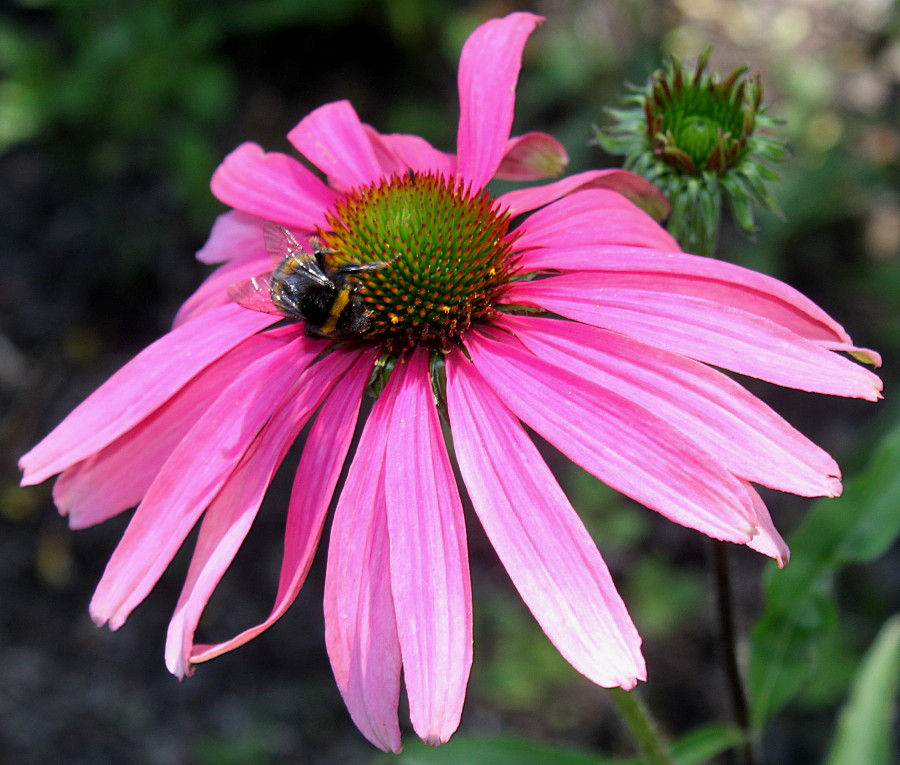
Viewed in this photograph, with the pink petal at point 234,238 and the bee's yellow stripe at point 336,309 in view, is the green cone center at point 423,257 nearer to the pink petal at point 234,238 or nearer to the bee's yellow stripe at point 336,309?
the bee's yellow stripe at point 336,309

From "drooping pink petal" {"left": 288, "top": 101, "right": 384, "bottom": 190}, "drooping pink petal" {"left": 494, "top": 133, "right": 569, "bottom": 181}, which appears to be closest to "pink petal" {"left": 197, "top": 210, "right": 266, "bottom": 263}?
"drooping pink petal" {"left": 288, "top": 101, "right": 384, "bottom": 190}

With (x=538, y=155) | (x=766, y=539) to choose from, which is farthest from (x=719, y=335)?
(x=538, y=155)

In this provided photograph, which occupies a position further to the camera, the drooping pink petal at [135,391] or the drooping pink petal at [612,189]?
the drooping pink petal at [612,189]

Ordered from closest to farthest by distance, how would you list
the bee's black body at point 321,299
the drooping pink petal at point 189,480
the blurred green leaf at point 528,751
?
1. the drooping pink petal at point 189,480
2. the bee's black body at point 321,299
3. the blurred green leaf at point 528,751

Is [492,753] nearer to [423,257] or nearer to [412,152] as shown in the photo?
[423,257]

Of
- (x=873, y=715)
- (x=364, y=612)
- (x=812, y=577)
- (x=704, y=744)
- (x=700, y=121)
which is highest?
(x=700, y=121)

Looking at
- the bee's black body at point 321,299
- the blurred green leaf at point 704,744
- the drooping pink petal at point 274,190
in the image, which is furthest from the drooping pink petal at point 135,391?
the blurred green leaf at point 704,744

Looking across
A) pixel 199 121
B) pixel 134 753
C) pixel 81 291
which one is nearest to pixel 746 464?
pixel 134 753

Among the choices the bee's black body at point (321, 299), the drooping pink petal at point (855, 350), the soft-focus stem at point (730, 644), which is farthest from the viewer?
the soft-focus stem at point (730, 644)
